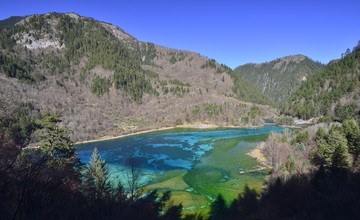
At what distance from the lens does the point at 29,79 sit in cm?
17925

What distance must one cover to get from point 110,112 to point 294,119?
9785 centimetres

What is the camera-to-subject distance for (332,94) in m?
158

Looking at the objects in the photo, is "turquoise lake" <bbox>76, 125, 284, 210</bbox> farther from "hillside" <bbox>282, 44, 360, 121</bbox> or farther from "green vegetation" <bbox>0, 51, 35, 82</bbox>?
"green vegetation" <bbox>0, 51, 35, 82</bbox>

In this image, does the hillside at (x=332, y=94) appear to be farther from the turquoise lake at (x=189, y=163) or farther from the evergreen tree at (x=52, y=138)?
the evergreen tree at (x=52, y=138)

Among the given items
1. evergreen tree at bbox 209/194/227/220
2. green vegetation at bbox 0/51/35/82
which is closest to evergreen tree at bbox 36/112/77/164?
evergreen tree at bbox 209/194/227/220

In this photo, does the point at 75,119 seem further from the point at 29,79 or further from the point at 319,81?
the point at 319,81

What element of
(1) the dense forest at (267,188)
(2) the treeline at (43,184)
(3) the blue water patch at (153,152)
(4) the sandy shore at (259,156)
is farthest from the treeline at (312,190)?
(3) the blue water patch at (153,152)

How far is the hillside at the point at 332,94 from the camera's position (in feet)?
459

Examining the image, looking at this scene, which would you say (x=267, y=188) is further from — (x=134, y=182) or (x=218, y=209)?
(x=134, y=182)

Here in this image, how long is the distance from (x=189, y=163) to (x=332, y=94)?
4038 inches

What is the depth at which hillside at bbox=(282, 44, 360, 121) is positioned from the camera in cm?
13984

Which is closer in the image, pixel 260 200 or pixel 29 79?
pixel 260 200

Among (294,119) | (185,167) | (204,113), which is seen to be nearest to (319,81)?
(294,119)

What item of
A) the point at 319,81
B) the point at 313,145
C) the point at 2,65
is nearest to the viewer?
the point at 313,145
